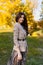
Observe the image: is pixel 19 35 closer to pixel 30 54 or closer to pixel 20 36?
pixel 20 36

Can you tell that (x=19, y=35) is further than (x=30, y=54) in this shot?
No

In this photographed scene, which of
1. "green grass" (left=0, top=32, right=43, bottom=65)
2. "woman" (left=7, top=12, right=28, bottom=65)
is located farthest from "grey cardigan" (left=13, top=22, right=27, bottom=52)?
"green grass" (left=0, top=32, right=43, bottom=65)

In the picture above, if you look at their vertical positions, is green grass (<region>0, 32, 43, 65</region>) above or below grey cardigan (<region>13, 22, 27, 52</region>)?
below

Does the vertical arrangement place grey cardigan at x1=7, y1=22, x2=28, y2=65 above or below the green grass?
above

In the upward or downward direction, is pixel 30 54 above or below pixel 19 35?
below

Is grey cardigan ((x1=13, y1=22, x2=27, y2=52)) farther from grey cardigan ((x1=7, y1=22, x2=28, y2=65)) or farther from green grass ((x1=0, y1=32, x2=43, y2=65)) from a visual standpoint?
green grass ((x1=0, y1=32, x2=43, y2=65))

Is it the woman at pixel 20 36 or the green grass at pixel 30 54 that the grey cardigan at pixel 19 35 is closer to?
the woman at pixel 20 36

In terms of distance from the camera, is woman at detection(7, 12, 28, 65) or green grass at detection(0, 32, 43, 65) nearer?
woman at detection(7, 12, 28, 65)

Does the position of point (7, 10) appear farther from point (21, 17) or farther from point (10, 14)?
point (21, 17)

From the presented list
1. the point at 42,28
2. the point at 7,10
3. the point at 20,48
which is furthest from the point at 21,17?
the point at 42,28

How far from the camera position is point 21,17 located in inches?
154

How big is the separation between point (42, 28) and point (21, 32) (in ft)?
72.5

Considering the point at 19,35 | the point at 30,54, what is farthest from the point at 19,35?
the point at 30,54

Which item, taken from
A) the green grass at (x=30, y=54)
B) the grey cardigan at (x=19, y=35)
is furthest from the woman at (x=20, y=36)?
the green grass at (x=30, y=54)
